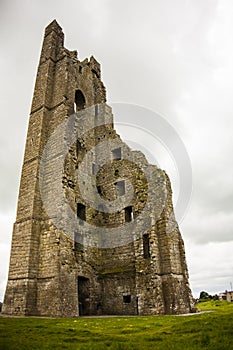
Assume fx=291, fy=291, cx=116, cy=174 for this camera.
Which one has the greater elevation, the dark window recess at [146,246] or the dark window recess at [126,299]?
the dark window recess at [146,246]

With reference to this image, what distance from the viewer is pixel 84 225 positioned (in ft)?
66.1

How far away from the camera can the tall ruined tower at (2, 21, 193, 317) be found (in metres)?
16.7

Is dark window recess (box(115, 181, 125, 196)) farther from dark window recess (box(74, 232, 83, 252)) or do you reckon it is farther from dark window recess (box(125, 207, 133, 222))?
dark window recess (box(74, 232, 83, 252))

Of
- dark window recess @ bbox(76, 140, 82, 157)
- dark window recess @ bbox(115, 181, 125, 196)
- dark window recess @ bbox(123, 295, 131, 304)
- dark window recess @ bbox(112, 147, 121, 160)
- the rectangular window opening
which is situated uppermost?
dark window recess @ bbox(112, 147, 121, 160)

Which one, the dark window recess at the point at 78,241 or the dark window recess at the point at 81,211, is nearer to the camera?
the dark window recess at the point at 78,241

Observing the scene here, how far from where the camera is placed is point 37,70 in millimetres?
25906

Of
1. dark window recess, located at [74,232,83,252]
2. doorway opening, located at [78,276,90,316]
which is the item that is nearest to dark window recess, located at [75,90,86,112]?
dark window recess, located at [74,232,83,252]

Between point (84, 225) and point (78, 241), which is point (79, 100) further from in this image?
point (78, 241)

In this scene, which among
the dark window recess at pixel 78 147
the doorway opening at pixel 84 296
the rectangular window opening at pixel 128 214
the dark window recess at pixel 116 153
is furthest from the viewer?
the dark window recess at pixel 116 153

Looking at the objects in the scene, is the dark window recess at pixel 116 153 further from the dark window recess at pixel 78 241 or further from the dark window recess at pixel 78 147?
the dark window recess at pixel 78 241


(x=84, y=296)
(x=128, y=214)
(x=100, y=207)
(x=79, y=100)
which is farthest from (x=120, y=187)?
(x=79, y=100)

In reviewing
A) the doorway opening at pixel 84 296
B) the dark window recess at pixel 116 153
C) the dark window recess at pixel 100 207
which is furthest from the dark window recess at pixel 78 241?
the dark window recess at pixel 116 153

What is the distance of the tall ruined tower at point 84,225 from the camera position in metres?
16.7

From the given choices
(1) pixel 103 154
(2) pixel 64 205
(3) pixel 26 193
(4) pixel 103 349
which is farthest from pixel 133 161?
(4) pixel 103 349
